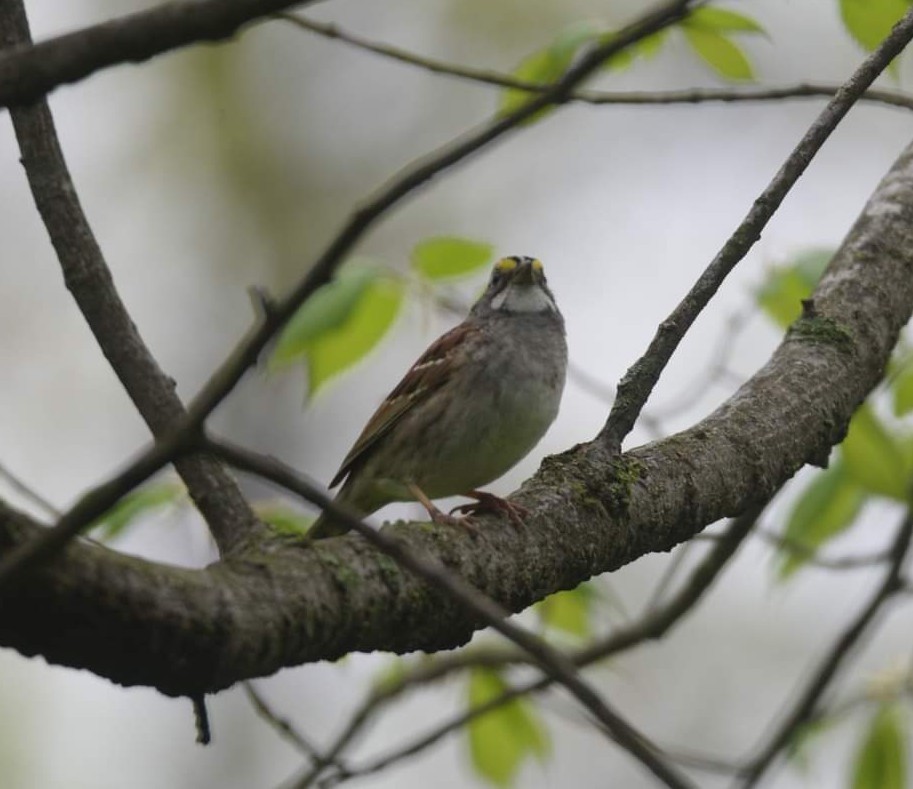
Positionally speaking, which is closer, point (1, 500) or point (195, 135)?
point (1, 500)

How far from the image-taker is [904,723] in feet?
14.9

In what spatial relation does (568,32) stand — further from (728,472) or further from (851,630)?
(851,630)

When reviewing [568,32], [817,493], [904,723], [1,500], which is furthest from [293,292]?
[904,723]

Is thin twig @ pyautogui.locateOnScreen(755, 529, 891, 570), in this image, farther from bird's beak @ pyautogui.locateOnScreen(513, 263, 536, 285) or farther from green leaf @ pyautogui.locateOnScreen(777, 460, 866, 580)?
bird's beak @ pyautogui.locateOnScreen(513, 263, 536, 285)

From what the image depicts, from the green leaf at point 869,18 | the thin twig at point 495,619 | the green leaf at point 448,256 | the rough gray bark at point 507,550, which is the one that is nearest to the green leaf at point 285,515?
the green leaf at point 448,256

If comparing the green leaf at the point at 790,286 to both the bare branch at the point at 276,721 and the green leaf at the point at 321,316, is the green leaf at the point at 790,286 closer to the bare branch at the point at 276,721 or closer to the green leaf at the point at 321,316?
the green leaf at the point at 321,316

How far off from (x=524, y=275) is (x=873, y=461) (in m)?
2.13

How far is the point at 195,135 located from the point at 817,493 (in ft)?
40.4

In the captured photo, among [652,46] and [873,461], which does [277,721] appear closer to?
[873,461]

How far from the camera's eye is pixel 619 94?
3.68m

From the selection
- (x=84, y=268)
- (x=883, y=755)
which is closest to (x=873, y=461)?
(x=883, y=755)

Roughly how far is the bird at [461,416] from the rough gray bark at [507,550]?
1.42 metres

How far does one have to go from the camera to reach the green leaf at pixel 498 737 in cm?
478

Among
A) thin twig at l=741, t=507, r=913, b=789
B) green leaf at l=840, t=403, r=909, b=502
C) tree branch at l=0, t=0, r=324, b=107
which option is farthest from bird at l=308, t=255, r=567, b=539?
tree branch at l=0, t=0, r=324, b=107
